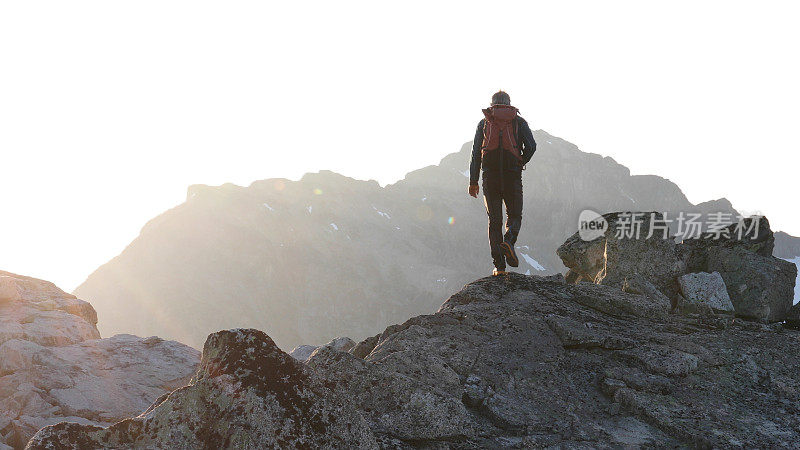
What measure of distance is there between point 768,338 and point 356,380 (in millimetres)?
8838

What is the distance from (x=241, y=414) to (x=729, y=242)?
1530 cm

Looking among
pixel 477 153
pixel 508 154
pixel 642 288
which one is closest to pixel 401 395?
pixel 508 154

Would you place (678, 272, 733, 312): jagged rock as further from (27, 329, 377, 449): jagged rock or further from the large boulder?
(27, 329, 377, 449): jagged rock

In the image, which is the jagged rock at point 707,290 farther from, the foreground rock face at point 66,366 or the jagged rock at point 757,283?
the foreground rock face at point 66,366

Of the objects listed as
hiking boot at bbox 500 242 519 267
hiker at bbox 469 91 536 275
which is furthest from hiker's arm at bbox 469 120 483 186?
hiking boot at bbox 500 242 519 267

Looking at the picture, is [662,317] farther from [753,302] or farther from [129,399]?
[129,399]

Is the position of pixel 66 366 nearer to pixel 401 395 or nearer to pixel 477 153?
pixel 477 153

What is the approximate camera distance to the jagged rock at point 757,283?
1411 cm

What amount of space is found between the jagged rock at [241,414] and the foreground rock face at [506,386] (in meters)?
0.01

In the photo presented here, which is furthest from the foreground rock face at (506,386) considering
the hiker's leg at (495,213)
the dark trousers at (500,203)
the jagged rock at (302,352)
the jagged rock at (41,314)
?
the jagged rock at (41,314)

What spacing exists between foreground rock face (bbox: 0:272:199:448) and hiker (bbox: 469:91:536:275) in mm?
12362

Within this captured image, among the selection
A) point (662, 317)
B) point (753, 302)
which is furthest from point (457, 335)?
point (753, 302)

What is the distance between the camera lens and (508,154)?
1262cm

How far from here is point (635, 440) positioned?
7109 mm
